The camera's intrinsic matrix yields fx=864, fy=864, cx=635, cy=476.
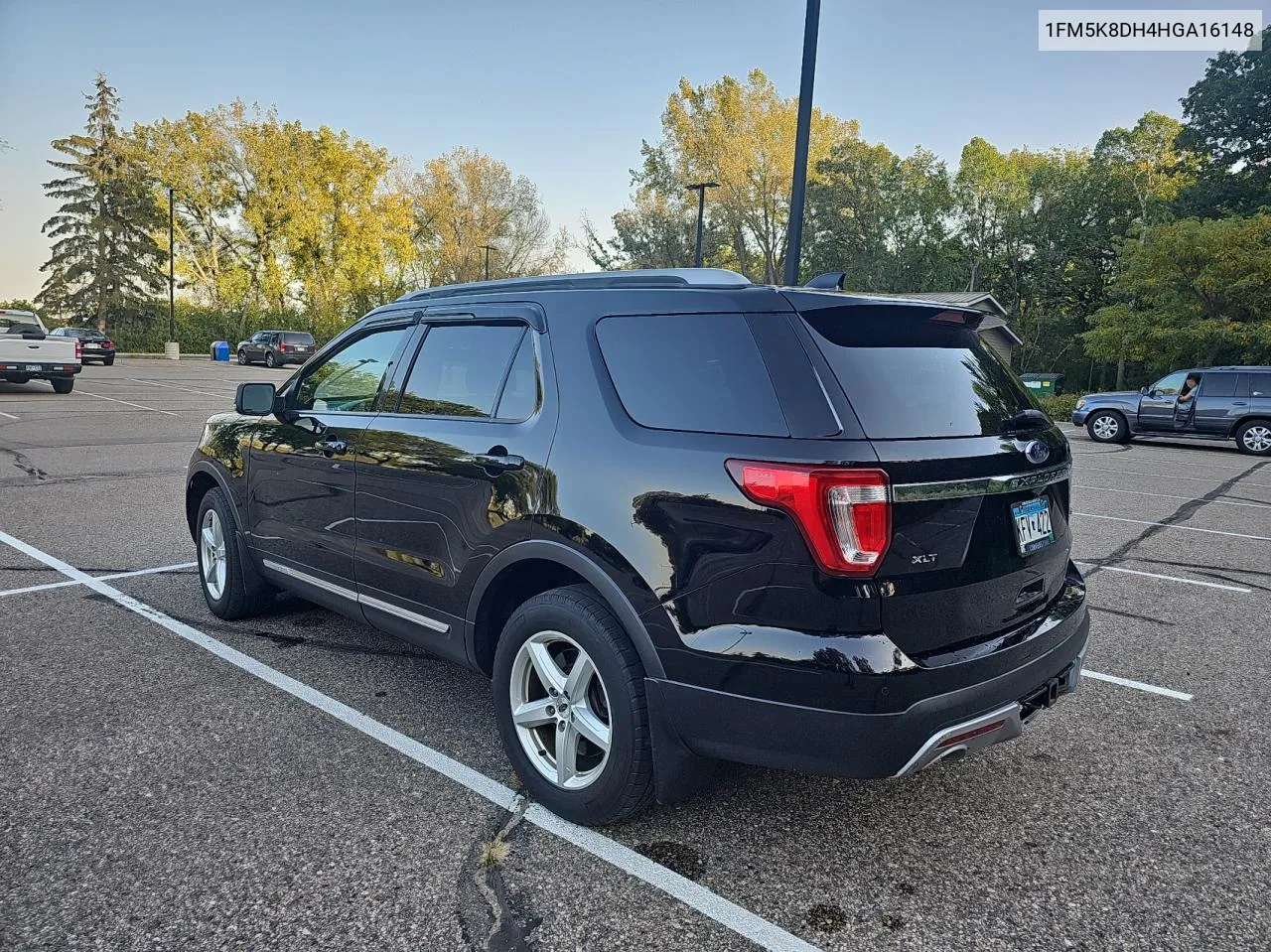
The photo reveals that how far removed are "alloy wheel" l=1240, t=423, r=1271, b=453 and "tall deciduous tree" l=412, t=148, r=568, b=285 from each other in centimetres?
4273

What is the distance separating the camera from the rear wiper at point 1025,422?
2.81 metres

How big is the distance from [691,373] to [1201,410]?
19.5 metres

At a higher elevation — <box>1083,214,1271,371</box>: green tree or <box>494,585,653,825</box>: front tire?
<box>1083,214,1271,371</box>: green tree

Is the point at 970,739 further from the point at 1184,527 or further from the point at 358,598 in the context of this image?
the point at 1184,527

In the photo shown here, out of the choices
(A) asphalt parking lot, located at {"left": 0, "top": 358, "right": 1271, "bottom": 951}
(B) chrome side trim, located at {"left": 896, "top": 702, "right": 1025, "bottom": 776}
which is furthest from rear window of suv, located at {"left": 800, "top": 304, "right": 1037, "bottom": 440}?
(A) asphalt parking lot, located at {"left": 0, "top": 358, "right": 1271, "bottom": 951}

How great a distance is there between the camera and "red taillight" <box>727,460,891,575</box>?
2258mm

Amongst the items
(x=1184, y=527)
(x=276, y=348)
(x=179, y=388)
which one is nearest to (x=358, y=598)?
(x=1184, y=527)

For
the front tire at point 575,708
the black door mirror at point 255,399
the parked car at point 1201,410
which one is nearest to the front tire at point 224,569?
the black door mirror at point 255,399

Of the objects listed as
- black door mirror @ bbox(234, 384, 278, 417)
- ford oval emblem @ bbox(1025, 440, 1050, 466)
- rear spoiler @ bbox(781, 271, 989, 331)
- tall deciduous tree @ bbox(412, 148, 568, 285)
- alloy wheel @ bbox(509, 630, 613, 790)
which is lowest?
alloy wheel @ bbox(509, 630, 613, 790)

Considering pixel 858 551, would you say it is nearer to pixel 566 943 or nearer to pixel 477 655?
pixel 566 943

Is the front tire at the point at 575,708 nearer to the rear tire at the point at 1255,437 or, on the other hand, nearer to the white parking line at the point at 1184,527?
the white parking line at the point at 1184,527

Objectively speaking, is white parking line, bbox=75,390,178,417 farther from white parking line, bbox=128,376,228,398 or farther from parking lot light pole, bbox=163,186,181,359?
parking lot light pole, bbox=163,186,181,359

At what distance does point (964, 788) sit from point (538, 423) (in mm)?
2011

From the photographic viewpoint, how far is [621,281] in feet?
9.90
